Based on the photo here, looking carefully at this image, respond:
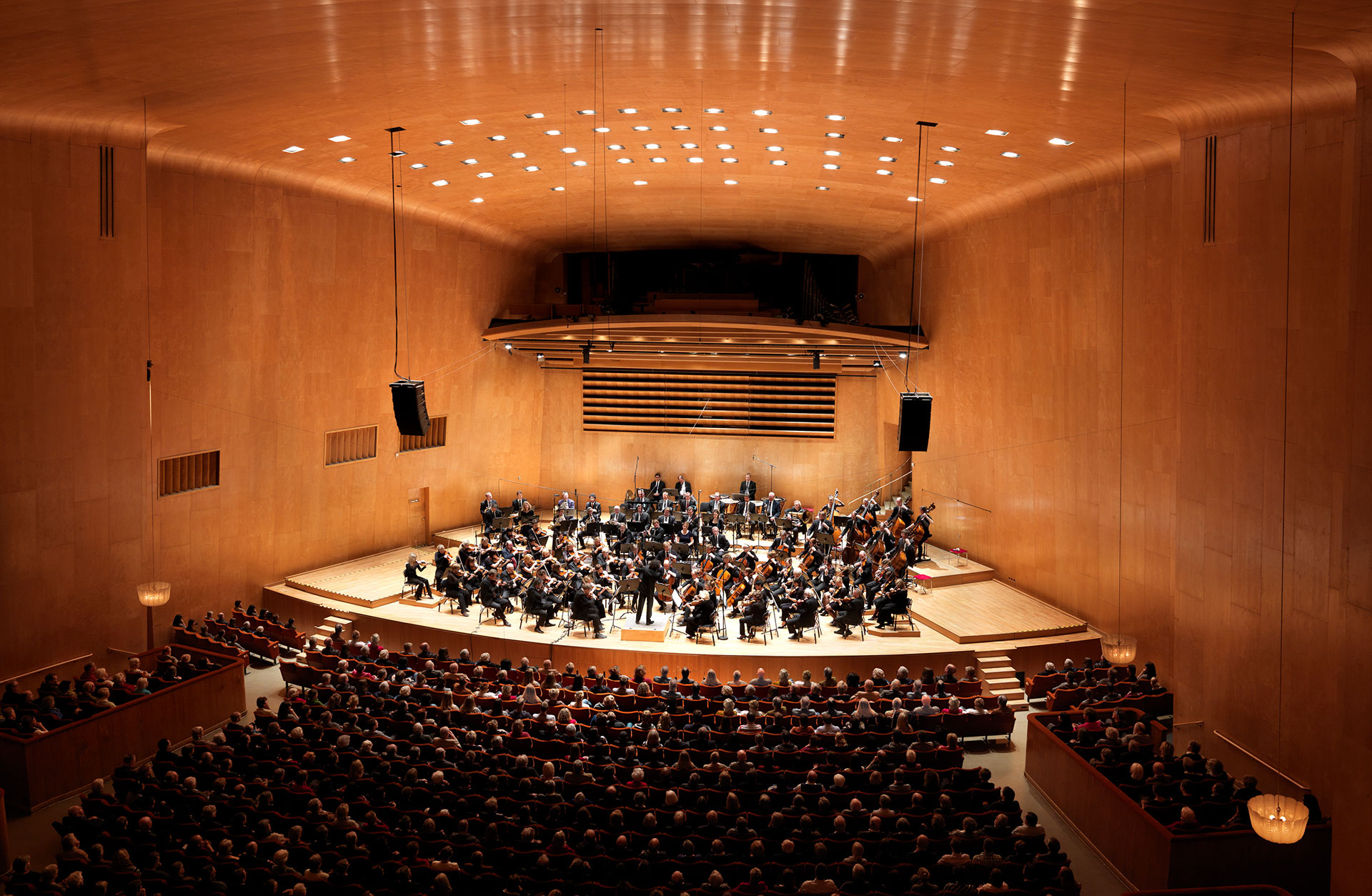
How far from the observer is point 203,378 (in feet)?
41.8

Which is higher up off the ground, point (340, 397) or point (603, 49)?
point (603, 49)

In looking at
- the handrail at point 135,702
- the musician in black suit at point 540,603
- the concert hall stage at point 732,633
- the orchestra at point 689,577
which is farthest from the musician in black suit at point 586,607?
the handrail at point 135,702

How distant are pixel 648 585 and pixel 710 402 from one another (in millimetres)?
7490

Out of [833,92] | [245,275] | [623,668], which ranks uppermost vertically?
[833,92]

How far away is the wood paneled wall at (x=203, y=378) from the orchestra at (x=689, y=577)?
2.36 metres

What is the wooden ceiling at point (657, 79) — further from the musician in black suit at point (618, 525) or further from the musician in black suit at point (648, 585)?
the musician in black suit at point (648, 585)

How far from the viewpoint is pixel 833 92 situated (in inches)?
380

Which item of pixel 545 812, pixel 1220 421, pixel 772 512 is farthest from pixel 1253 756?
pixel 772 512

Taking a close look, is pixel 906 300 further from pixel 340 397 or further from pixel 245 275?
pixel 245 275

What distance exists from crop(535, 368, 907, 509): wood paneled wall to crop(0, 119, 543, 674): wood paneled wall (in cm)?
186

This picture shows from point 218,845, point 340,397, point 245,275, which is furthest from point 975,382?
point 218,845

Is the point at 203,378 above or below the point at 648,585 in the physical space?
above

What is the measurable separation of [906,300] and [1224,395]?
30.9 ft

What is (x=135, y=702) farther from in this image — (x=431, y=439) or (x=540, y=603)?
(x=431, y=439)
